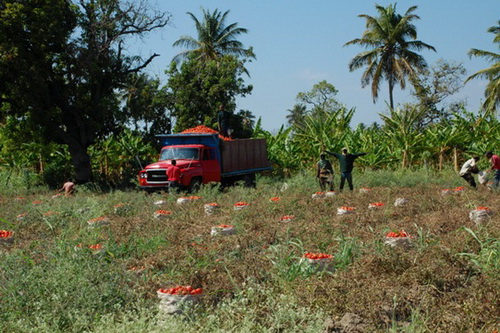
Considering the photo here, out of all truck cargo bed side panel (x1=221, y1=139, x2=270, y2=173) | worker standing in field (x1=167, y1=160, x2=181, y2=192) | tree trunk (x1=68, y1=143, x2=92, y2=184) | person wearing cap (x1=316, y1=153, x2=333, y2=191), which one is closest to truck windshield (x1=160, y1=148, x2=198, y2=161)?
worker standing in field (x1=167, y1=160, x2=181, y2=192)

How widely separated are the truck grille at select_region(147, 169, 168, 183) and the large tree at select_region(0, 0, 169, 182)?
559 cm

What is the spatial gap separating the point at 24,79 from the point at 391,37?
A: 2951 cm

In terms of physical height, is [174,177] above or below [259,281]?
above

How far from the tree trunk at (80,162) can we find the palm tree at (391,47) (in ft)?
86.2

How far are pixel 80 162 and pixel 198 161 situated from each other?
277 inches

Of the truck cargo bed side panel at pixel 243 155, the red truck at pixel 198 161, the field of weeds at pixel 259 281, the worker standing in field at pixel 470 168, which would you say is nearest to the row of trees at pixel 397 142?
the truck cargo bed side panel at pixel 243 155

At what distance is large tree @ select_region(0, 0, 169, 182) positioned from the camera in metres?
21.2

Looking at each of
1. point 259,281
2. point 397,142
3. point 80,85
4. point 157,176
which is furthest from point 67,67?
point 259,281

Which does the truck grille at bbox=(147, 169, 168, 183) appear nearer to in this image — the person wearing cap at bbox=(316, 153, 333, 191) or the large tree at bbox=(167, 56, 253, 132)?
the person wearing cap at bbox=(316, 153, 333, 191)

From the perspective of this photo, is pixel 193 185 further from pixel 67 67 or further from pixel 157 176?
pixel 67 67

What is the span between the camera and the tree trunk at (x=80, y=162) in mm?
23422

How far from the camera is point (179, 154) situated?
1894 cm

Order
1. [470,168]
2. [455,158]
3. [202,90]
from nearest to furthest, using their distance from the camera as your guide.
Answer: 1. [470,168]
2. [455,158]
3. [202,90]

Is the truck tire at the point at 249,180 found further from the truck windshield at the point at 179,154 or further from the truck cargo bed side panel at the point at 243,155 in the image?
the truck windshield at the point at 179,154
